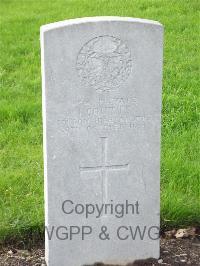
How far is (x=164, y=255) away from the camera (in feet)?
13.4

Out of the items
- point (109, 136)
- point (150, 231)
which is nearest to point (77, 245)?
point (150, 231)

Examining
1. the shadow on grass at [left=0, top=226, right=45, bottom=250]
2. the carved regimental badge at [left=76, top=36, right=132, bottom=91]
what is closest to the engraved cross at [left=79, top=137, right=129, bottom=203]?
the carved regimental badge at [left=76, top=36, right=132, bottom=91]

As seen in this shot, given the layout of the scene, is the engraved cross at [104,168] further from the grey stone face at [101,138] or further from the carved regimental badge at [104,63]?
the carved regimental badge at [104,63]

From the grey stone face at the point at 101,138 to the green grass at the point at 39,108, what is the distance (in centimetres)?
47

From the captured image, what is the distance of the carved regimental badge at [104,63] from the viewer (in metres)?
3.55

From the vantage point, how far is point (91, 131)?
3.68 m

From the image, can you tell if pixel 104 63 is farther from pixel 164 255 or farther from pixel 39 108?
pixel 39 108

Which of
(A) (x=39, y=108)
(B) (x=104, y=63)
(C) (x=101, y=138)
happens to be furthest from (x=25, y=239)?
(A) (x=39, y=108)

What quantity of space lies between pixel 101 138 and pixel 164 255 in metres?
0.91

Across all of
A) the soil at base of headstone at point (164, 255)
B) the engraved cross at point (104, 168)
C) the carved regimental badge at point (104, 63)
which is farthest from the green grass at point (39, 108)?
the carved regimental badge at point (104, 63)

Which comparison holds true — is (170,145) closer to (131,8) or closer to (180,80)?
(180,80)

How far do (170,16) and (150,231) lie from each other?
5.69 m

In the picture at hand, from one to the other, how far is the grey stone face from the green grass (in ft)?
1.55

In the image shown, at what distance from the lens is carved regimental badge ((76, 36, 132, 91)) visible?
3.55 metres
